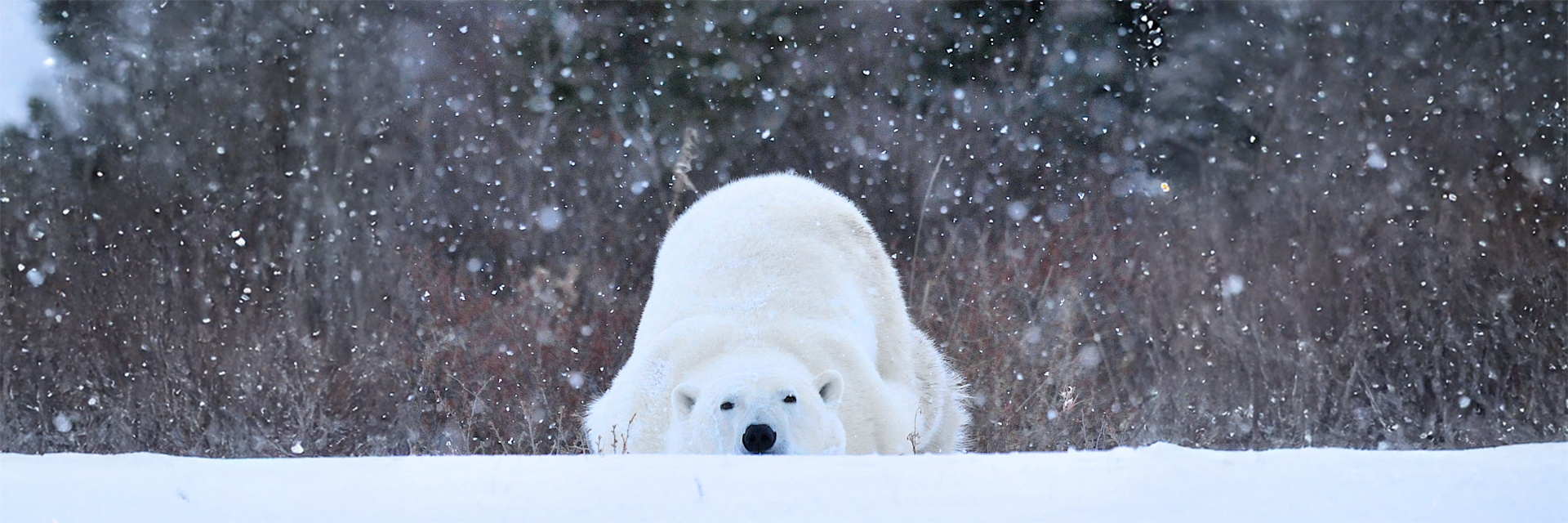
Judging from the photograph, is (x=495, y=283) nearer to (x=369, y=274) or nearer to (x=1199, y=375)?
(x=369, y=274)

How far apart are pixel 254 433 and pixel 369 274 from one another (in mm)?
2081

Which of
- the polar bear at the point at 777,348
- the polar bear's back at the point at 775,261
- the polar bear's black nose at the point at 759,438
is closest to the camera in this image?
the polar bear's black nose at the point at 759,438

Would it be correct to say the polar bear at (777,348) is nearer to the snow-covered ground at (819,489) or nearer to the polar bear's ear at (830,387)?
the polar bear's ear at (830,387)

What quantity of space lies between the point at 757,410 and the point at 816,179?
5.86m

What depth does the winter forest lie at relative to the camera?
6844mm

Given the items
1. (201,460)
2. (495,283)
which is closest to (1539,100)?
(495,283)

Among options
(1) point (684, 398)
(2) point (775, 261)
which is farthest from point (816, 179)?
(1) point (684, 398)

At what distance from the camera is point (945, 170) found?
30.0ft

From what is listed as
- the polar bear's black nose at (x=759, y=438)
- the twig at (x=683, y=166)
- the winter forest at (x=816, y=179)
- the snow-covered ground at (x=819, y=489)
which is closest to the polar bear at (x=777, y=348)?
the polar bear's black nose at (x=759, y=438)

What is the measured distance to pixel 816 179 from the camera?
935 cm

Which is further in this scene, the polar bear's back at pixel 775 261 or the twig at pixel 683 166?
the twig at pixel 683 166

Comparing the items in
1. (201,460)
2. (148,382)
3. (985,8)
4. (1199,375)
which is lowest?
(1199,375)

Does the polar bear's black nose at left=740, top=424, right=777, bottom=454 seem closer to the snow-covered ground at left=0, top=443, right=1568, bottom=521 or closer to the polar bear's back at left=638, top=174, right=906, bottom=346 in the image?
the polar bear's back at left=638, top=174, right=906, bottom=346

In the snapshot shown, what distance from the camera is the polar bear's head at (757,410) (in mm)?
3578
